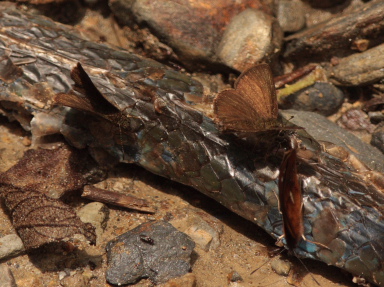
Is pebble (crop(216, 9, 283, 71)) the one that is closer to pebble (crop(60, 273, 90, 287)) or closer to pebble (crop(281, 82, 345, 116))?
pebble (crop(281, 82, 345, 116))

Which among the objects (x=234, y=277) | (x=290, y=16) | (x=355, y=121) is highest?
(x=290, y=16)

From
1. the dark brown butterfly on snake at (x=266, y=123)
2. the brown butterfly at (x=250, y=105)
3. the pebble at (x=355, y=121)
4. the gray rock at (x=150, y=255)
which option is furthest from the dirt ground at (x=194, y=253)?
the pebble at (x=355, y=121)

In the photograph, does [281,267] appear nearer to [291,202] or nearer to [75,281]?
[291,202]

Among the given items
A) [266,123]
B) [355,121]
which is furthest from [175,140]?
[355,121]

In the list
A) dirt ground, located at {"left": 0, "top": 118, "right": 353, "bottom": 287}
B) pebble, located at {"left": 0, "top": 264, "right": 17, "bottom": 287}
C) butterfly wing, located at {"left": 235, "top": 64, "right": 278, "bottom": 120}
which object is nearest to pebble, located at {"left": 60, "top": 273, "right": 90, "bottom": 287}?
dirt ground, located at {"left": 0, "top": 118, "right": 353, "bottom": 287}

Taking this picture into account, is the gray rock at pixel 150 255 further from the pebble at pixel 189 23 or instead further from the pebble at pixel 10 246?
the pebble at pixel 189 23

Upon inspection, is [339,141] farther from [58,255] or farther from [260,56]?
[58,255]
